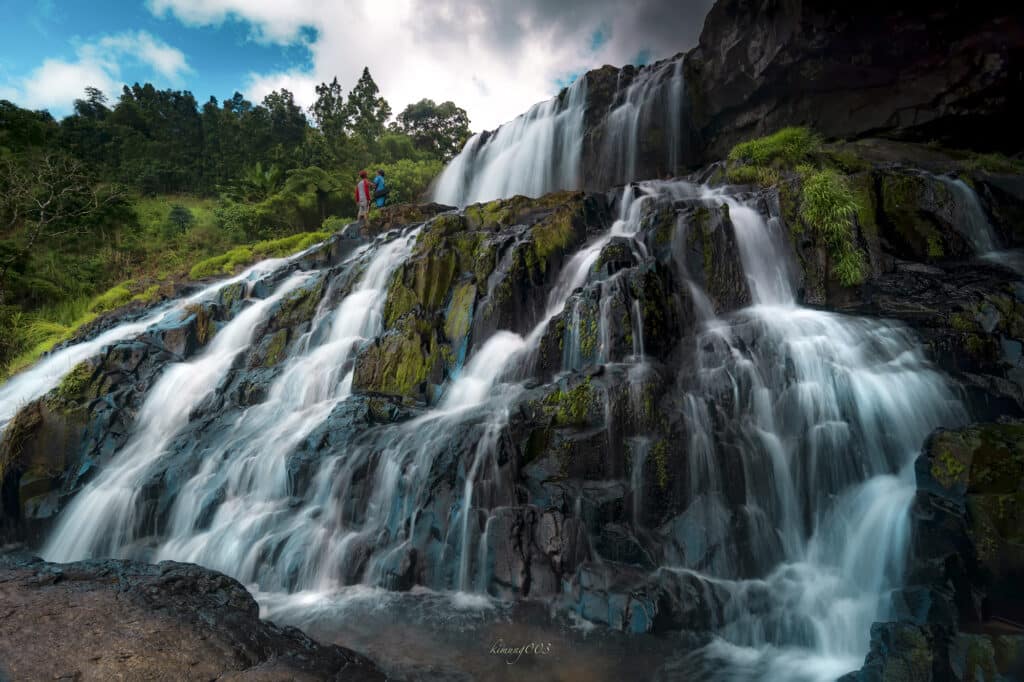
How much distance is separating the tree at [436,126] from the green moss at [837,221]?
95.9ft

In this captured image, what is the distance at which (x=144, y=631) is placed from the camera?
3.87 m

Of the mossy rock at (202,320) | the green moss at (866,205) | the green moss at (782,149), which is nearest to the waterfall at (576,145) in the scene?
the green moss at (782,149)

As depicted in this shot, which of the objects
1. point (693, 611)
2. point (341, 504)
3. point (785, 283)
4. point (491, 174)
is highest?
point (491, 174)

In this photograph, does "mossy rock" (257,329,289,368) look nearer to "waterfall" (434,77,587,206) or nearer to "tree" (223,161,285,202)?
"waterfall" (434,77,587,206)

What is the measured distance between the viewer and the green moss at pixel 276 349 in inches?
437

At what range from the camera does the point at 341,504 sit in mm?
6977

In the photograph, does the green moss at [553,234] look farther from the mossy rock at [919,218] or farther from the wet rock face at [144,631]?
the wet rock face at [144,631]

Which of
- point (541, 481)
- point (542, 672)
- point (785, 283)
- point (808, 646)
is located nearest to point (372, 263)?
point (541, 481)

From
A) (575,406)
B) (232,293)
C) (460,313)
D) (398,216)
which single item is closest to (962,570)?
(575,406)

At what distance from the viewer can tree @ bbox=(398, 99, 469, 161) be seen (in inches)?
Answer: 1467

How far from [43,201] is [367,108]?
2334 cm

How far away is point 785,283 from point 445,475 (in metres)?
6.82

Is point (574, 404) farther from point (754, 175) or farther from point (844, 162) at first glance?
point (844, 162)

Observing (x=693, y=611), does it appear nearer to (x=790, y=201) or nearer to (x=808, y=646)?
(x=808, y=646)
